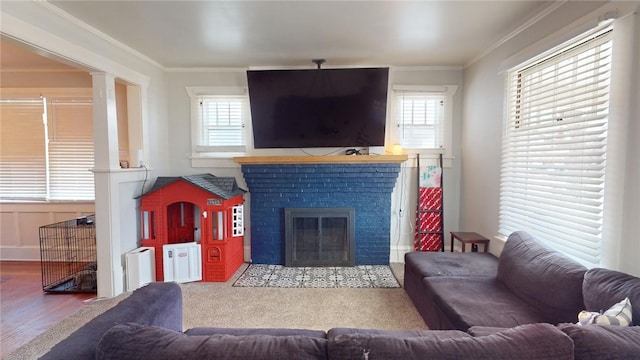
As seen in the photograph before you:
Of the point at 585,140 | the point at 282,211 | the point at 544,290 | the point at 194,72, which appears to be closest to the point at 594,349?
the point at 544,290

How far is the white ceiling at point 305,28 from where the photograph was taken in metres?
2.43

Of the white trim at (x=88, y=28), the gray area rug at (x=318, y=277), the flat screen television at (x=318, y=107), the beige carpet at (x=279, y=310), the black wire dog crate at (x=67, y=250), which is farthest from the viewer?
the black wire dog crate at (x=67, y=250)

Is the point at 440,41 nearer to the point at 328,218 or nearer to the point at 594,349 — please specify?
the point at 328,218

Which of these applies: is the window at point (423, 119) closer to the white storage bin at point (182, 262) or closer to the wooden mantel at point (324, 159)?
the wooden mantel at point (324, 159)

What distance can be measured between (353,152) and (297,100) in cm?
96

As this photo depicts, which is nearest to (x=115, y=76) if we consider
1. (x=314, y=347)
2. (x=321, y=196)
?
(x=321, y=196)

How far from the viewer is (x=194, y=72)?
4.09 meters

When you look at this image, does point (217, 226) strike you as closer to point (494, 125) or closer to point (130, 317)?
point (130, 317)

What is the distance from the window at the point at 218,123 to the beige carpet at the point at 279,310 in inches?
A: 70.7

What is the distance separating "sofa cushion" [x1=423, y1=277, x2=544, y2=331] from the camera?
183cm

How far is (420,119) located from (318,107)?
1.43m

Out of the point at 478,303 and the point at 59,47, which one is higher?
the point at 59,47

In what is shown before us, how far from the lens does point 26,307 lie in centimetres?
289

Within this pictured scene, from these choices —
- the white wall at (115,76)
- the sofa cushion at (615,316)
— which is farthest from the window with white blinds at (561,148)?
the white wall at (115,76)
